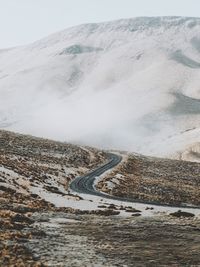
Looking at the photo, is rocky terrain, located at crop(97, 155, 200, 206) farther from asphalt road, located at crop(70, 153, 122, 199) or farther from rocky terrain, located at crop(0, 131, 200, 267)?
rocky terrain, located at crop(0, 131, 200, 267)

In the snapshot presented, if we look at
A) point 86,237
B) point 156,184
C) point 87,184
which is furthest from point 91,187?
point 86,237

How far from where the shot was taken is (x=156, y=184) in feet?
389

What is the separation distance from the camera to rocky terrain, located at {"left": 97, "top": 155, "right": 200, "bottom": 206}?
95.1m

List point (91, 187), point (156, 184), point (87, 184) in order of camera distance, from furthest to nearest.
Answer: point (156, 184)
point (87, 184)
point (91, 187)

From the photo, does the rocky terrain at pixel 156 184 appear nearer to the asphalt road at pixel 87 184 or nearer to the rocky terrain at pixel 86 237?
the asphalt road at pixel 87 184

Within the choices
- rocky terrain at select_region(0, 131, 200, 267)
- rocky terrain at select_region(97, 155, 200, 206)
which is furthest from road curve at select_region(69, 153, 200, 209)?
rocky terrain at select_region(0, 131, 200, 267)

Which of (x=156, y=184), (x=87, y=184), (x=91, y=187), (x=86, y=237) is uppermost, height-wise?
(x=156, y=184)

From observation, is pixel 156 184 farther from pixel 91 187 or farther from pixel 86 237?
pixel 86 237

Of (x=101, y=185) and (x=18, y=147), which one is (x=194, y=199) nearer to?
(x=101, y=185)

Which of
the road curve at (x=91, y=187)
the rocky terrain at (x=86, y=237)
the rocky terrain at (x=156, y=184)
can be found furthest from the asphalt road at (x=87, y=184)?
the rocky terrain at (x=86, y=237)

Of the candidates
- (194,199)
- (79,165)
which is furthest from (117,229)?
(79,165)

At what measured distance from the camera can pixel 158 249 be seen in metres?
35.2

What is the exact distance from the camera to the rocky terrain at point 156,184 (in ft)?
312

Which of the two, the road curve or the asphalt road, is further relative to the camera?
the asphalt road
